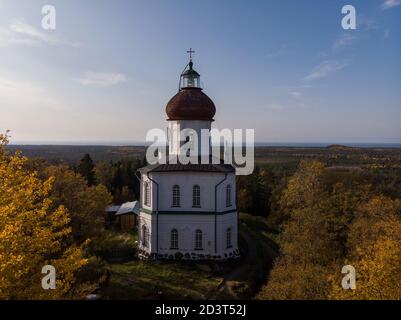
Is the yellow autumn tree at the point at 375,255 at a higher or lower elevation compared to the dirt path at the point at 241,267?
higher

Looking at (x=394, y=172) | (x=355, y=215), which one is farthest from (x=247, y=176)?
(x=355, y=215)

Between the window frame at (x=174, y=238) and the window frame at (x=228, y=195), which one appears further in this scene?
the window frame at (x=228, y=195)

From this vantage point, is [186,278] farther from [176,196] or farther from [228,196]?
[228,196]

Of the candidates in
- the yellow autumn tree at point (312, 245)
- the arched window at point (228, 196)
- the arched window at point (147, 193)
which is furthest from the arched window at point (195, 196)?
the yellow autumn tree at point (312, 245)

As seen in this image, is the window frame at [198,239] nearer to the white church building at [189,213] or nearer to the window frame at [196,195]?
the white church building at [189,213]

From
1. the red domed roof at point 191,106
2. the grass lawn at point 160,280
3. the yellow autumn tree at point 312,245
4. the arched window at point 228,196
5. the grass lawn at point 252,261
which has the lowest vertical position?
the grass lawn at point 252,261

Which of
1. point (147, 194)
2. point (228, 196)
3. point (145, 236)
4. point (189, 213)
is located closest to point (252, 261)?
point (228, 196)
